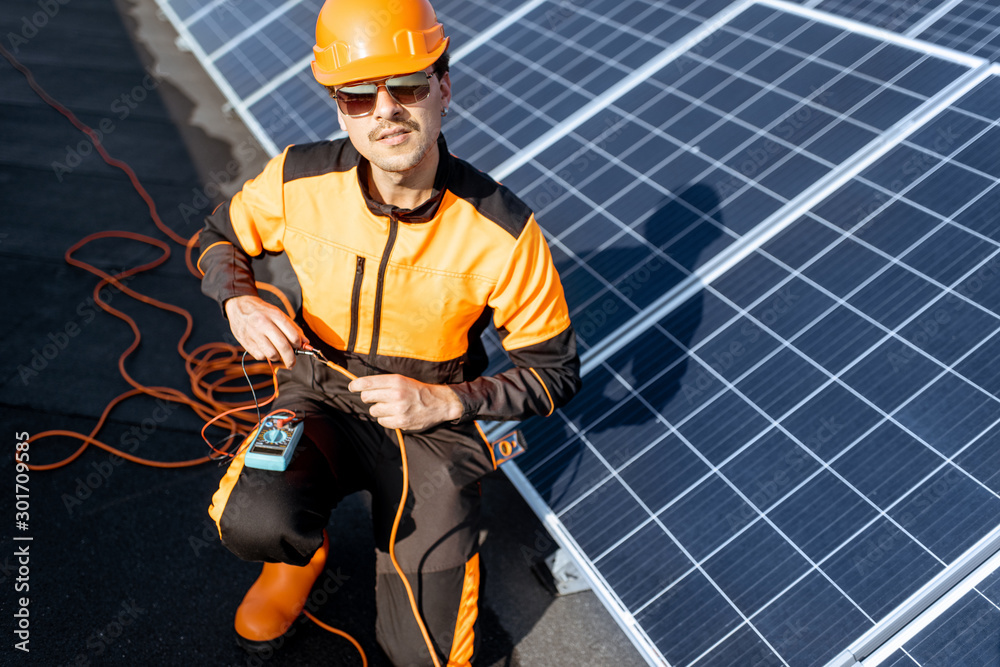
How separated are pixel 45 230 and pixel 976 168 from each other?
4935mm

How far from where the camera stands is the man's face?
2.19 m

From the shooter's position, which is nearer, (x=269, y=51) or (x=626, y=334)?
(x=626, y=334)

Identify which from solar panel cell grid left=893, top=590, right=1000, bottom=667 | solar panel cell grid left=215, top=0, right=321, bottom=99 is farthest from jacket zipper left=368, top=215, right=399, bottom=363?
solar panel cell grid left=215, top=0, right=321, bottom=99

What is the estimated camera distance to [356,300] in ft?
8.20

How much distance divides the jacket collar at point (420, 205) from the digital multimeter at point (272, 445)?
700 millimetres

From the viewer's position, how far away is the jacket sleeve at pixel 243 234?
2.55m

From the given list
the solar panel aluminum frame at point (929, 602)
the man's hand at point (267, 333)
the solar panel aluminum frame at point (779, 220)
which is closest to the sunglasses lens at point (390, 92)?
the man's hand at point (267, 333)

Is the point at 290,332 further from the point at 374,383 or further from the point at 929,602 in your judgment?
the point at 929,602

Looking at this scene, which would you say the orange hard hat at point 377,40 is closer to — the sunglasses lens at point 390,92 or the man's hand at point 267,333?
the sunglasses lens at point 390,92

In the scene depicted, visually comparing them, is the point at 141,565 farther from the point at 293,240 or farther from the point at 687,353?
the point at 687,353

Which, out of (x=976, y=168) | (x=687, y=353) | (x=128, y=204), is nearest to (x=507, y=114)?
(x=687, y=353)

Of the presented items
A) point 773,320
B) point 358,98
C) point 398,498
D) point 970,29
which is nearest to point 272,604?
point 398,498

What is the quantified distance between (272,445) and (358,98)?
103 centimetres

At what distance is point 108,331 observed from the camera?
424cm
